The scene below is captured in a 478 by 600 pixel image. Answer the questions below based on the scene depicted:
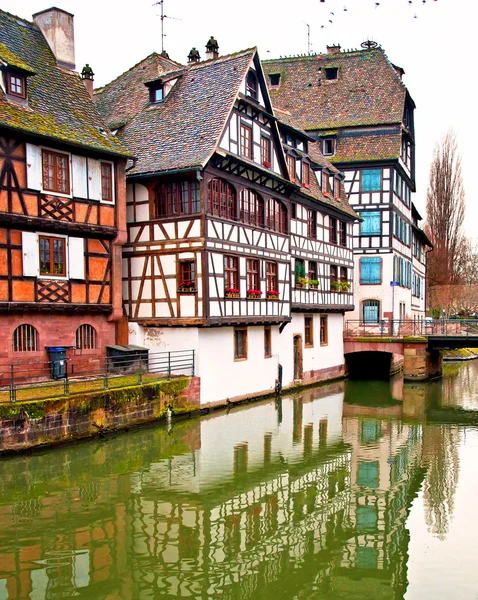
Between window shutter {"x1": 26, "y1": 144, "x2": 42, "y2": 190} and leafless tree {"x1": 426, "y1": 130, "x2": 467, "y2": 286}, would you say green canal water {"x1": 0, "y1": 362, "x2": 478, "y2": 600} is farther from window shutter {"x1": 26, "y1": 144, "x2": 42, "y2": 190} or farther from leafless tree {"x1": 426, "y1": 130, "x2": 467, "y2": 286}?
leafless tree {"x1": 426, "y1": 130, "x2": 467, "y2": 286}

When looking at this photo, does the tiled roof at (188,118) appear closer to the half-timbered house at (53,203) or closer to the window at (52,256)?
the half-timbered house at (53,203)

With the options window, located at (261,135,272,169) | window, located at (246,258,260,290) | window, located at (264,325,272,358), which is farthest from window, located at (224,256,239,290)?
window, located at (261,135,272,169)

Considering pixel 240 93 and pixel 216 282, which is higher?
pixel 240 93

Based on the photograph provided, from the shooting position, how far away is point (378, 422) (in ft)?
73.7

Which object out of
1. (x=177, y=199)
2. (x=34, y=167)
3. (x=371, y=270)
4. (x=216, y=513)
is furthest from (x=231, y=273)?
(x=371, y=270)

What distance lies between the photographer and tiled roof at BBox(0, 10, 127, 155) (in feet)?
61.7

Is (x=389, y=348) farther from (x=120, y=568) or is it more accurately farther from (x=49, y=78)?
(x=120, y=568)

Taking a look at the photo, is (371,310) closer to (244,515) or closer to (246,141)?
(246,141)

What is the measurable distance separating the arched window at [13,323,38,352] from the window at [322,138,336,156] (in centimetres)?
2488

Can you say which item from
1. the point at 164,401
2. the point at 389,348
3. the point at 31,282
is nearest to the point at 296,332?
the point at 389,348

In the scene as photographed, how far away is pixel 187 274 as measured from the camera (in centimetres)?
2228

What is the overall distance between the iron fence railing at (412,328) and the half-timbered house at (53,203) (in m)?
16.1

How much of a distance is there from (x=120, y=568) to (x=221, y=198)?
15.2 m

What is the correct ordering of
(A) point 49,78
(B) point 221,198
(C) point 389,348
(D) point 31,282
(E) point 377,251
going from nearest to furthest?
(D) point 31,282 → (A) point 49,78 → (B) point 221,198 → (C) point 389,348 → (E) point 377,251
